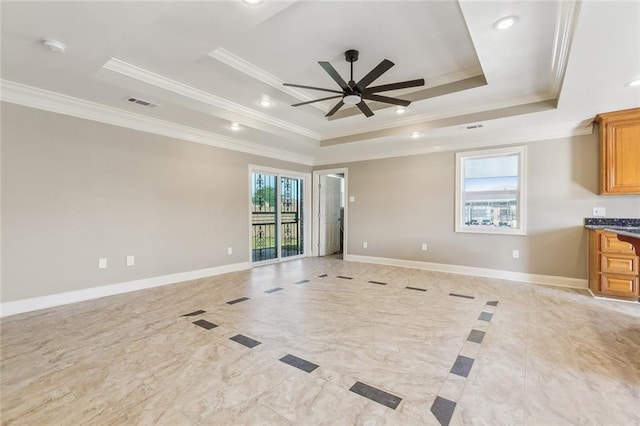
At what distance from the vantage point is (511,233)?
4.74 meters

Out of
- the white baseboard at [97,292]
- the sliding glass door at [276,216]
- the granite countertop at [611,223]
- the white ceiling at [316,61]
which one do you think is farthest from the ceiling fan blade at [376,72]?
the white baseboard at [97,292]

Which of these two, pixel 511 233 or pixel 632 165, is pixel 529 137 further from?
pixel 511 233

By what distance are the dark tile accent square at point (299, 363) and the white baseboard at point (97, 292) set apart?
2.98 metres

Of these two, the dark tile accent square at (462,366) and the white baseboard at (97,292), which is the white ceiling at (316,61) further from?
the dark tile accent square at (462,366)

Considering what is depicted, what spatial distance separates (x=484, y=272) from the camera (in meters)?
4.98

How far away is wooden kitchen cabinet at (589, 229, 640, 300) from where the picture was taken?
359 cm

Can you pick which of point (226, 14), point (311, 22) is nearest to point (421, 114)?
point (311, 22)

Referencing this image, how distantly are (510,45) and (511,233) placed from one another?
3.20 m

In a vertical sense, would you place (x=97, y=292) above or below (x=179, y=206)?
below

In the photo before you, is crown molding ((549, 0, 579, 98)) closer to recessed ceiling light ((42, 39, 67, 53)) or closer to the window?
the window

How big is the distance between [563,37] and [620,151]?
2.55m

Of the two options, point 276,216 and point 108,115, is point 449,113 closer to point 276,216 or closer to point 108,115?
point 276,216

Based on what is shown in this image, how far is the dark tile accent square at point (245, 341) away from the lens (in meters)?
2.43

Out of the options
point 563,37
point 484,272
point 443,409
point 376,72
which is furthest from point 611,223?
point 443,409
